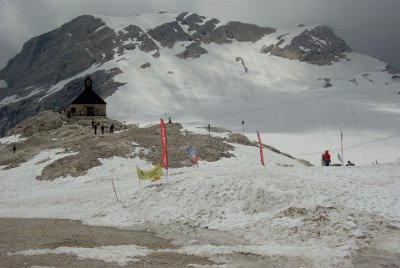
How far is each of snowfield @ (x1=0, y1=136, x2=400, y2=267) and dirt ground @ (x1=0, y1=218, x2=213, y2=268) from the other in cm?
78

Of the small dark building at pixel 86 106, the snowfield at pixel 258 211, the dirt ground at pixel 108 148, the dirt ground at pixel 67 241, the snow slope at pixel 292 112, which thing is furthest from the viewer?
the snow slope at pixel 292 112

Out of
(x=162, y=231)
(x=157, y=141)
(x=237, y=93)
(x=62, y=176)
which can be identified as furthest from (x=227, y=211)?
(x=237, y=93)

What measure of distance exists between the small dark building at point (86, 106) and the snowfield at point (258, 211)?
5708 cm

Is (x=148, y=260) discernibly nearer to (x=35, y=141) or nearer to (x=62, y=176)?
(x=62, y=176)

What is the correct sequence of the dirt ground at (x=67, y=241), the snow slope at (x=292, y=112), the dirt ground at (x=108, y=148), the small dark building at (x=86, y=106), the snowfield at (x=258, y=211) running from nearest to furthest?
1. the dirt ground at (x=67, y=241)
2. the snowfield at (x=258, y=211)
3. the dirt ground at (x=108, y=148)
4. the small dark building at (x=86, y=106)
5. the snow slope at (x=292, y=112)

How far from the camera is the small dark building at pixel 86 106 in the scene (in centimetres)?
9019

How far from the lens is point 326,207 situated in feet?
66.4

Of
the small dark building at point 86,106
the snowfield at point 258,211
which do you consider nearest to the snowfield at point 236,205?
the snowfield at point 258,211

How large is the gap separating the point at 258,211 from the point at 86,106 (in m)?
74.3

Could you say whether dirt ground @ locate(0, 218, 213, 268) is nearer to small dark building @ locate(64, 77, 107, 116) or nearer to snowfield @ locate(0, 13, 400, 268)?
snowfield @ locate(0, 13, 400, 268)

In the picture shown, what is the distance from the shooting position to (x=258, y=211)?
874 inches

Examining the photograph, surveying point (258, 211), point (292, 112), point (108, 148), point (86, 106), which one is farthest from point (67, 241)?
point (292, 112)

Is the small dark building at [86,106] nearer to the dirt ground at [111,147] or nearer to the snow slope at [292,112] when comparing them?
the dirt ground at [111,147]

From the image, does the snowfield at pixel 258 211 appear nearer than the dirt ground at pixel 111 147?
Yes
